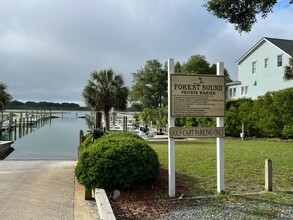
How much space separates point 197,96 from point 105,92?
16743mm

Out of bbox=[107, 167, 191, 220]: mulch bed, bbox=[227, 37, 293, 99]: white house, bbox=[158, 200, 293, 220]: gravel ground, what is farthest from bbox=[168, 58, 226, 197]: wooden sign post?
bbox=[227, 37, 293, 99]: white house

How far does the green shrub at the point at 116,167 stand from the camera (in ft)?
19.9

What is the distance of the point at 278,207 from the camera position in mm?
5352

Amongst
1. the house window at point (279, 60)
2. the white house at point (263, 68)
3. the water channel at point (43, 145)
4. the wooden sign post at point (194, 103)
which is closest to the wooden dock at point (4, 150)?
the water channel at point (43, 145)

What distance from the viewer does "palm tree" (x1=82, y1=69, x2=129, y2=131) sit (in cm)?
2258

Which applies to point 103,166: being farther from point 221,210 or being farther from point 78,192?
point 221,210

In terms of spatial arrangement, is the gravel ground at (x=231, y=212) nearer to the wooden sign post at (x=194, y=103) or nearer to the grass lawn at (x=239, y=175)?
the grass lawn at (x=239, y=175)

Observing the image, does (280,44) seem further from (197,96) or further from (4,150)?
(197,96)

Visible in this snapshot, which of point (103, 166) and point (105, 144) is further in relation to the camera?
point (105, 144)

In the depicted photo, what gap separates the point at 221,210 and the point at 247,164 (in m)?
5.10

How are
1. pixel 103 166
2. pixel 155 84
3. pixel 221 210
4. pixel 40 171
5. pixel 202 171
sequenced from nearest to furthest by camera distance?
pixel 221 210 → pixel 103 166 → pixel 202 171 → pixel 40 171 → pixel 155 84

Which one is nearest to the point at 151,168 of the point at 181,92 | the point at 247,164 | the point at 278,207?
the point at 181,92

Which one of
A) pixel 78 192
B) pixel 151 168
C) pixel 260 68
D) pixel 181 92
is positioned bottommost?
pixel 78 192

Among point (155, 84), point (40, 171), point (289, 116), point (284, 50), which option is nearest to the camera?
point (40, 171)
